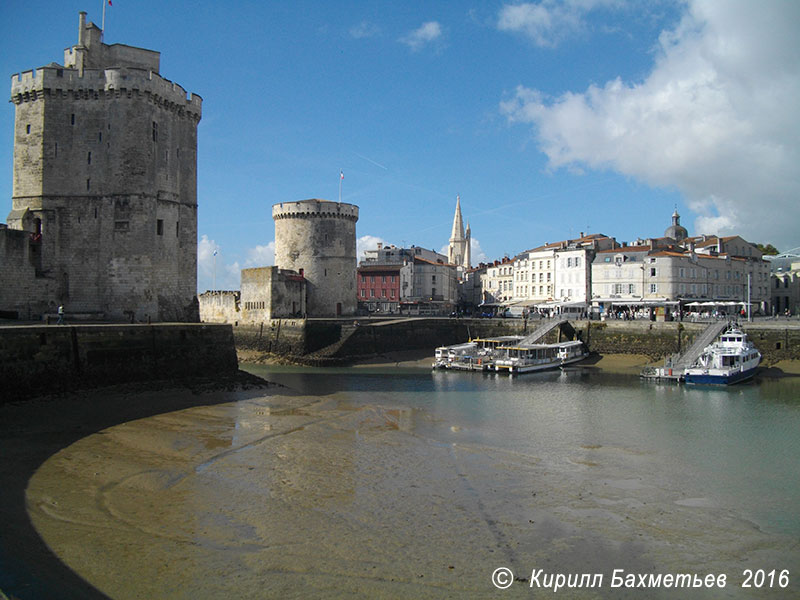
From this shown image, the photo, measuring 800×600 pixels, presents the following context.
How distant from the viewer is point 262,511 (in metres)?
11.5

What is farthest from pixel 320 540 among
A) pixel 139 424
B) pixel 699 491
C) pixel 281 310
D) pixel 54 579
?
pixel 281 310

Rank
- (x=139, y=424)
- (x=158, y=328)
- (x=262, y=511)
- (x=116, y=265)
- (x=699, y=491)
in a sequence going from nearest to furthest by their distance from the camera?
(x=262, y=511), (x=699, y=491), (x=139, y=424), (x=158, y=328), (x=116, y=265)

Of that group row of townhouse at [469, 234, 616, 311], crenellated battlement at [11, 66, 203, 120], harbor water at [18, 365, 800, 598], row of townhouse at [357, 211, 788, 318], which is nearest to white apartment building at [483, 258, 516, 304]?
row of townhouse at [357, 211, 788, 318]

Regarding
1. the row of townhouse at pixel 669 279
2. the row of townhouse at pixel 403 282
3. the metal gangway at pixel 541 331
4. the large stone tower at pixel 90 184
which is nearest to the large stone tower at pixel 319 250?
the metal gangway at pixel 541 331

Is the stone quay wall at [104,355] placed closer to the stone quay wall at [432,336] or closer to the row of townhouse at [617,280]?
the stone quay wall at [432,336]

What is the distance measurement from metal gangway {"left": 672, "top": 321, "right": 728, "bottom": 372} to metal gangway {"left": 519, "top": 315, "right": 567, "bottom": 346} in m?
8.77

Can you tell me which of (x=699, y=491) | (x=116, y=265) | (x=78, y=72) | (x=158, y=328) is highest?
(x=78, y=72)

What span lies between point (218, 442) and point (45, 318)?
1201 cm

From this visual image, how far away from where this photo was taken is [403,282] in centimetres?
7594

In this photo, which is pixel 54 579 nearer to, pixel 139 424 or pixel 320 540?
pixel 320 540

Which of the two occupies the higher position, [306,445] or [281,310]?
[281,310]

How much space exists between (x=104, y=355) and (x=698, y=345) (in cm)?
3002

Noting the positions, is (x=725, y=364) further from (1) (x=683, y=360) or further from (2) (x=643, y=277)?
(2) (x=643, y=277)

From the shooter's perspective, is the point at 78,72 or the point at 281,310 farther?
the point at 281,310
